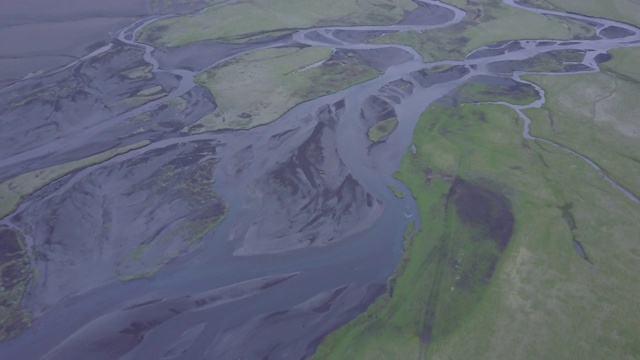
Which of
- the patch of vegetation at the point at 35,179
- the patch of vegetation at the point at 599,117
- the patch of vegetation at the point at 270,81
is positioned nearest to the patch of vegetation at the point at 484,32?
the patch of vegetation at the point at 270,81

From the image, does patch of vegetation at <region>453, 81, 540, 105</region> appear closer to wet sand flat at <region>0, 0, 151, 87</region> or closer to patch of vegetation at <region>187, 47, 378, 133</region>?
patch of vegetation at <region>187, 47, 378, 133</region>

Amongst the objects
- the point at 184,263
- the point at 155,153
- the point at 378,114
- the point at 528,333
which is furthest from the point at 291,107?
the point at 528,333

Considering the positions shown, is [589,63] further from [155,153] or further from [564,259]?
[155,153]

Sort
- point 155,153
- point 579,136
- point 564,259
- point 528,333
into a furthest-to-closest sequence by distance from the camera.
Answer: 1. point 579,136
2. point 155,153
3. point 564,259
4. point 528,333

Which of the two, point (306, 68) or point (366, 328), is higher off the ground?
point (306, 68)

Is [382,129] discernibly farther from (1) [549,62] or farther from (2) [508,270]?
(1) [549,62]

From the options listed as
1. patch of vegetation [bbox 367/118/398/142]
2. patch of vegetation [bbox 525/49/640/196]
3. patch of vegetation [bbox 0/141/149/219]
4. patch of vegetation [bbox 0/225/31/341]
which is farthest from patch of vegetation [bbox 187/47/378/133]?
patch of vegetation [bbox 525/49/640/196]

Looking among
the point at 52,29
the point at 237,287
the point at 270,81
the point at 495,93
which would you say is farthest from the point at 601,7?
the point at 52,29
